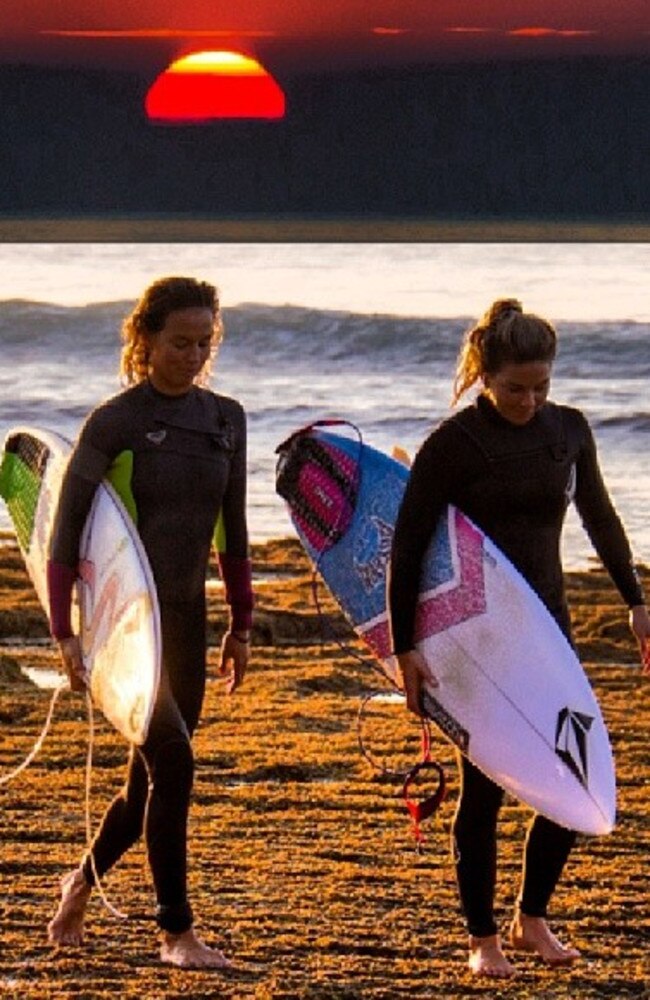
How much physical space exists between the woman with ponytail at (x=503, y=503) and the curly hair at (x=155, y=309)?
60 cm

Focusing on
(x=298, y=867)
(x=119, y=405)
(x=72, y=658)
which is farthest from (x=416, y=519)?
(x=298, y=867)

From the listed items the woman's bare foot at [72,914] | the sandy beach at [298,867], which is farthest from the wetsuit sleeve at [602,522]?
the woman's bare foot at [72,914]

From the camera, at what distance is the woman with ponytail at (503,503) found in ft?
17.4

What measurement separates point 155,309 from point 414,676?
3.33ft

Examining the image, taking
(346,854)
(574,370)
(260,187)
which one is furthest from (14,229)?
(346,854)

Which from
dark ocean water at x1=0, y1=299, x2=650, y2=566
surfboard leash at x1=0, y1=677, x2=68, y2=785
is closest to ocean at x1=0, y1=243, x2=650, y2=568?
dark ocean water at x1=0, y1=299, x2=650, y2=566

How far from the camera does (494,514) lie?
5.37 m

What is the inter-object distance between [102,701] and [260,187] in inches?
3348

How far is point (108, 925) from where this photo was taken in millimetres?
5844

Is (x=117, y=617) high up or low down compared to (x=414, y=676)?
up

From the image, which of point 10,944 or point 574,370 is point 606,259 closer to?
point 574,370

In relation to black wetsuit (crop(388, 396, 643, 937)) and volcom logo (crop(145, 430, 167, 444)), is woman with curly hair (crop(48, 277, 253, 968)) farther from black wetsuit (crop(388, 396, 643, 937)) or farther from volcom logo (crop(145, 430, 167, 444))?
black wetsuit (crop(388, 396, 643, 937))

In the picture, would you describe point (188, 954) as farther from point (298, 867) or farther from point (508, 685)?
point (298, 867)

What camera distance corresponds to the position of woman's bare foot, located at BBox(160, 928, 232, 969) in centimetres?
535
